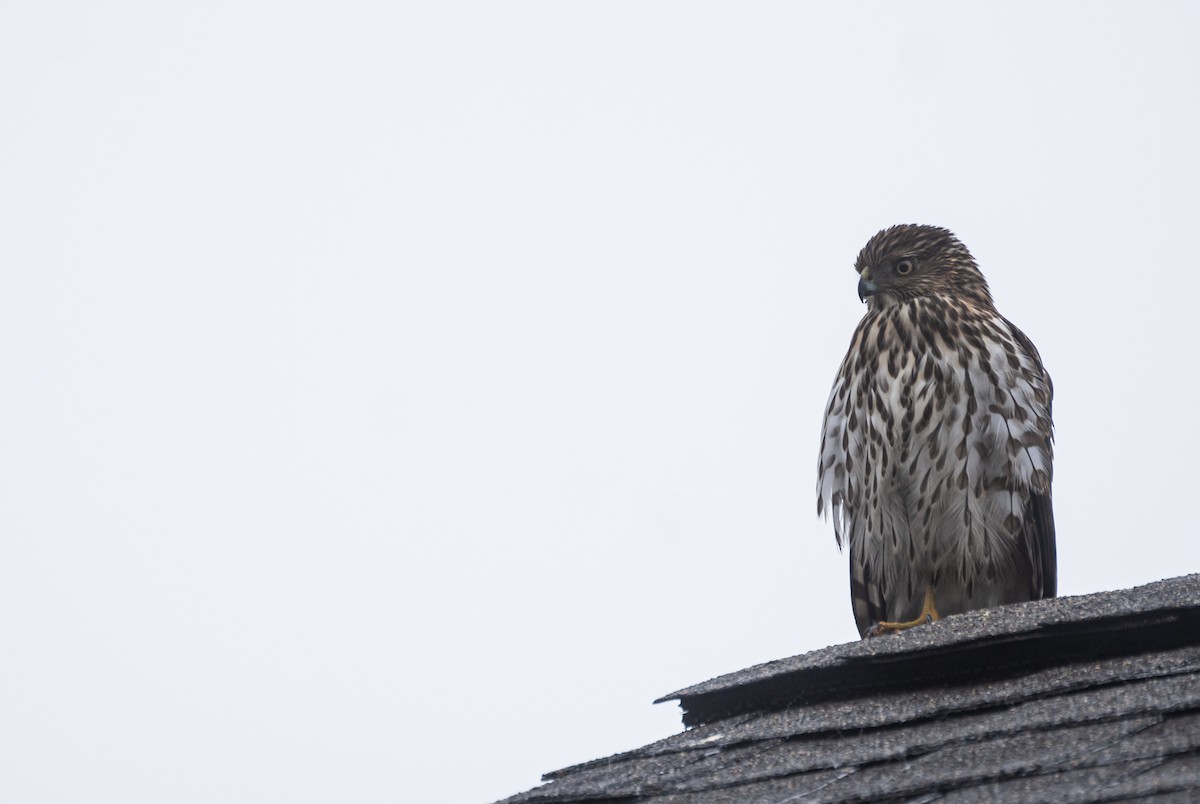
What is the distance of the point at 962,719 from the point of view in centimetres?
271

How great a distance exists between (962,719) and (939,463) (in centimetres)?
284

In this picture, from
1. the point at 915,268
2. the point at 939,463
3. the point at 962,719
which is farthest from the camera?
the point at 915,268

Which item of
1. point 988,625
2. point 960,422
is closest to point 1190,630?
point 988,625

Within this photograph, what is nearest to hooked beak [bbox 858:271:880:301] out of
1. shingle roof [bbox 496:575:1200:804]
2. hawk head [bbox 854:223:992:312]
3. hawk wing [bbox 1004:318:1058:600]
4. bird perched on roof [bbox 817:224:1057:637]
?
hawk head [bbox 854:223:992:312]

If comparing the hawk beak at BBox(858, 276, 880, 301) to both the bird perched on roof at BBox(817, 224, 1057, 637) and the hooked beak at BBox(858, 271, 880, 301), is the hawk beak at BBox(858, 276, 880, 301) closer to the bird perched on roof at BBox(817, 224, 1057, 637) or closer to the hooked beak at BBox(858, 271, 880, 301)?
the hooked beak at BBox(858, 271, 880, 301)

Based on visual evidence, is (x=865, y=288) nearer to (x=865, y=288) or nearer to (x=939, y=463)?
(x=865, y=288)

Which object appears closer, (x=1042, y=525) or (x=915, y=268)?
(x=1042, y=525)

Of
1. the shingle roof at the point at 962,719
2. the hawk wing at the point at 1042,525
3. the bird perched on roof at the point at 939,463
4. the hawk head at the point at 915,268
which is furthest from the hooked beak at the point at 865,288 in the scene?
the shingle roof at the point at 962,719

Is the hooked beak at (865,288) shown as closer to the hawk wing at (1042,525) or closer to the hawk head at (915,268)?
the hawk head at (915,268)

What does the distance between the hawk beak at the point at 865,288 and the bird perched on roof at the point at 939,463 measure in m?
0.26

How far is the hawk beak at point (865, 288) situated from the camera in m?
6.26

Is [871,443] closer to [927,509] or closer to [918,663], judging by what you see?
[927,509]

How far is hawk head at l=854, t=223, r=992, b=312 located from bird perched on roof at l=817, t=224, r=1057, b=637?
148 mm

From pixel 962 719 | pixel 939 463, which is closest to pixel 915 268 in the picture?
pixel 939 463
